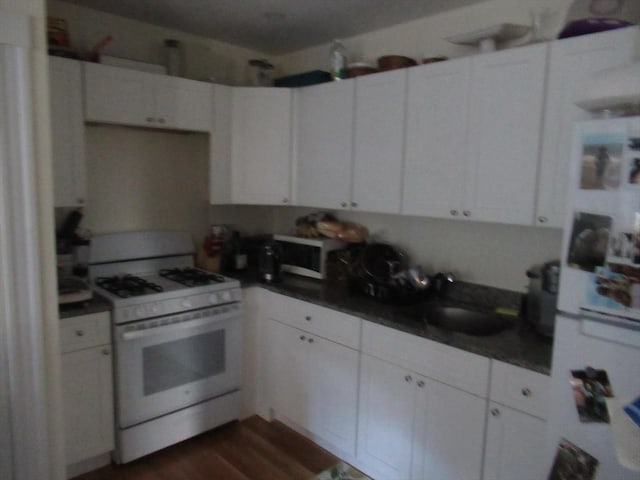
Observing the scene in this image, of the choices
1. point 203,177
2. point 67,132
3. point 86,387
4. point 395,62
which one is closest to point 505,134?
point 395,62

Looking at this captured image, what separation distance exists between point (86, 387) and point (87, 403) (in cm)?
9

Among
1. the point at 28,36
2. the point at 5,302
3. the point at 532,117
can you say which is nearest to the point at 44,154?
the point at 28,36

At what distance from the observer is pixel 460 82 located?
2141mm

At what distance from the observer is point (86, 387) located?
2.24 m

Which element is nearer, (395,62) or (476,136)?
(476,136)

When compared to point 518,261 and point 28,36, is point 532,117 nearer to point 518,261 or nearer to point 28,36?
point 518,261

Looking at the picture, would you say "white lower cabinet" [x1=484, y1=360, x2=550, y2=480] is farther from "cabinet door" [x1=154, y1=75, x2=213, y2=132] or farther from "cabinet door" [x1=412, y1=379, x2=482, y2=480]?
"cabinet door" [x1=154, y1=75, x2=213, y2=132]

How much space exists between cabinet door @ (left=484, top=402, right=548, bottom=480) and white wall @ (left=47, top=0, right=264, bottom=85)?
2.66 m

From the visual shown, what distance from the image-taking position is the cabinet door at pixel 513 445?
171cm

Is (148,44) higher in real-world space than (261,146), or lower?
higher

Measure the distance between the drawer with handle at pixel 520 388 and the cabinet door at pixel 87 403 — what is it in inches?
73.2

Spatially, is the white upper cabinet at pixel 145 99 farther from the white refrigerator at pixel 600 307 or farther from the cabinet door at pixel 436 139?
the white refrigerator at pixel 600 307

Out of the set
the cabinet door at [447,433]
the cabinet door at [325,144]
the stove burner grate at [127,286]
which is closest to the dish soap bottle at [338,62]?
the cabinet door at [325,144]

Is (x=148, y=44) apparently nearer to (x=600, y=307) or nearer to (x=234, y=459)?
(x=234, y=459)
